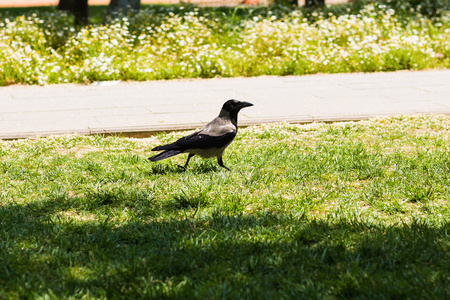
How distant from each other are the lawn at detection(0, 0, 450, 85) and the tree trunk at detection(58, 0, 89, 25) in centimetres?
398

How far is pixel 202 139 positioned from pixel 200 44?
27.8 feet

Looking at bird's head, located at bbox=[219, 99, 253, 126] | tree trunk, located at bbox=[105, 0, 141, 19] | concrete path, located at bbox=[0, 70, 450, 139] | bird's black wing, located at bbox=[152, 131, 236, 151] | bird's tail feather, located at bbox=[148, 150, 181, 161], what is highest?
bird's head, located at bbox=[219, 99, 253, 126]

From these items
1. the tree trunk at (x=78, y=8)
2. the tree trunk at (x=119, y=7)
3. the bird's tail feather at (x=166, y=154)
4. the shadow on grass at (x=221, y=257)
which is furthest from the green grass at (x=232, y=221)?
the tree trunk at (x=78, y=8)

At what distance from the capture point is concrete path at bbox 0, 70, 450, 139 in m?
8.00

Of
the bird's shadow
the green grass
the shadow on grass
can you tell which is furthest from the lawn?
the shadow on grass

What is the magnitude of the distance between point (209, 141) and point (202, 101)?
167 inches

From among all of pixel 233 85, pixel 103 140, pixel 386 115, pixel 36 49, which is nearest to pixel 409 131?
pixel 386 115

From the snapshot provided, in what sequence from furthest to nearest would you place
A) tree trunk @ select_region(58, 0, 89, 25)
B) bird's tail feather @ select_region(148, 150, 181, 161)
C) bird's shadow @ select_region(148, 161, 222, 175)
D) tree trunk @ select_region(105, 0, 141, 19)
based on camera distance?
1. tree trunk @ select_region(58, 0, 89, 25)
2. tree trunk @ select_region(105, 0, 141, 19)
3. bird's shadow @ select_region(148, 161, 222, 175)
4. bird's tail feather @ select_region(148, 150, 181, 161)

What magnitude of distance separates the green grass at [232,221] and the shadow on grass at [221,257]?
0.03 ft

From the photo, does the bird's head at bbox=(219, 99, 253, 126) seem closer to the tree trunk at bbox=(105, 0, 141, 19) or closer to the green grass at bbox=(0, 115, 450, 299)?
the green grass at bbox=(0, 115, 450, 299)

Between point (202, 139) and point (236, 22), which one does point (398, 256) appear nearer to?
point (202, 139)

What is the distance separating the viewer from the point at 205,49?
504 inches

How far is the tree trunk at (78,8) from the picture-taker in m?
19.3

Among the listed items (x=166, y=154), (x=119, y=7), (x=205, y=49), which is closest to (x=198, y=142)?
(x=166, y=154)
